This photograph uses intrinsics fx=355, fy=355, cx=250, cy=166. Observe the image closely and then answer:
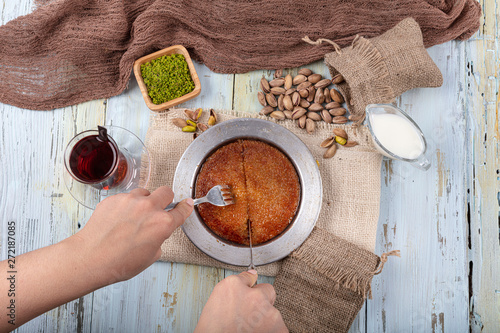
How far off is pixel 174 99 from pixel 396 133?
2.73 ft

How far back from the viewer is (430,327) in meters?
1.38

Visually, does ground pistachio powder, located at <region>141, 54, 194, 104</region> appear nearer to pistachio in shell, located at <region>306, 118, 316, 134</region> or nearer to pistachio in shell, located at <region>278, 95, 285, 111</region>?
pistachio in shell, located at <region>278, 95, 285, 111</region>

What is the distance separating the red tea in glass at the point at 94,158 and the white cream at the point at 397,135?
905 millimetres

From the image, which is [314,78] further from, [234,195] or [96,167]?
[96,167]

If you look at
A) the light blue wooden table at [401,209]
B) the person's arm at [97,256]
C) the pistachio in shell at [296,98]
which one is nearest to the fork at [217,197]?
the person's arm at [97,256]

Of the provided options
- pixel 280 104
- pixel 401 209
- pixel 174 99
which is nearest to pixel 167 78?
pixel 174 99

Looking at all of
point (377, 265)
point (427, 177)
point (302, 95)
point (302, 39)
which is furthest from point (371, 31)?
point (377, 265)

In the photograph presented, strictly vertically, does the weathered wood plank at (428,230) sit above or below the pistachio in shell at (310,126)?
below

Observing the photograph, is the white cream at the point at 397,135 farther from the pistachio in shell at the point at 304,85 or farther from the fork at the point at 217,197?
the fork at the point at 217,197

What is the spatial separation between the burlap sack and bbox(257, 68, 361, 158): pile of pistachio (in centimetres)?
6

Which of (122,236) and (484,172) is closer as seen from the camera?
(122,236)

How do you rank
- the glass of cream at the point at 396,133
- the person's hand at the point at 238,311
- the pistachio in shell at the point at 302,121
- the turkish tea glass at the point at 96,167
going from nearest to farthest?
the person's hand at the point at 238,311 < the turkish tea glass at the point at 96,167 < the glass of cream at the point at 396,133 < the pistachio in shell at the point at 302,121

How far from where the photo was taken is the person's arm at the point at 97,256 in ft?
2.97

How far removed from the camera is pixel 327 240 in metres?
1.30
